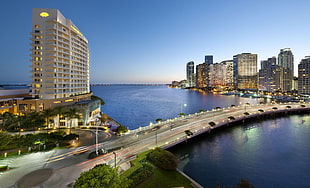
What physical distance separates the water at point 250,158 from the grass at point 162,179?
8.37m

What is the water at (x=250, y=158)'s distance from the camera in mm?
30734

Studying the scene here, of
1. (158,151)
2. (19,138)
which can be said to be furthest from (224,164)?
(19,138)

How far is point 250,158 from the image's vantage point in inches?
1528

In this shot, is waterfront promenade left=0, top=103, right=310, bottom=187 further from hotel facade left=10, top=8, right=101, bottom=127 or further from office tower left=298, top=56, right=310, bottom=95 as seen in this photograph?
office tower left=298, top=56, right=310, bottom=95

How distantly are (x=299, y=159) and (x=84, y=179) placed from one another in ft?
162

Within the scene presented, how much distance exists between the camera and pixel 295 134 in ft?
188

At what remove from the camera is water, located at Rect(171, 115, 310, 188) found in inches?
1210

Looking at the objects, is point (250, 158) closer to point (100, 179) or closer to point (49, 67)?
point (100, 179)

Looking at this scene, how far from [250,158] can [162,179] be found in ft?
92.0

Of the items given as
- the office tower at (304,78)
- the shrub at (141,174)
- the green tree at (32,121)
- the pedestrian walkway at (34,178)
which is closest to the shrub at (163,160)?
the shrub at (141,174)

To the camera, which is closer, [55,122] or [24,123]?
[24,123]

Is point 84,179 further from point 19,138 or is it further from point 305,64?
point 305,64

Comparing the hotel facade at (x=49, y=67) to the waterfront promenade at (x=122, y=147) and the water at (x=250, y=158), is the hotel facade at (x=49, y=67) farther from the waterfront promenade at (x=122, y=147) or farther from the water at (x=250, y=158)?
the water at (x=250, y=158)

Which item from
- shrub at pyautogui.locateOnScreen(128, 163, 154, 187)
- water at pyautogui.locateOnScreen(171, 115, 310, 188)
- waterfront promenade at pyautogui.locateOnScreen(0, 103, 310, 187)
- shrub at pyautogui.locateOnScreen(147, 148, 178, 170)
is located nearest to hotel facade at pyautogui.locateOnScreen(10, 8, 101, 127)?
waterfront promenade at pyautogui.locateOnScreen(0, 103, 310, 187)
